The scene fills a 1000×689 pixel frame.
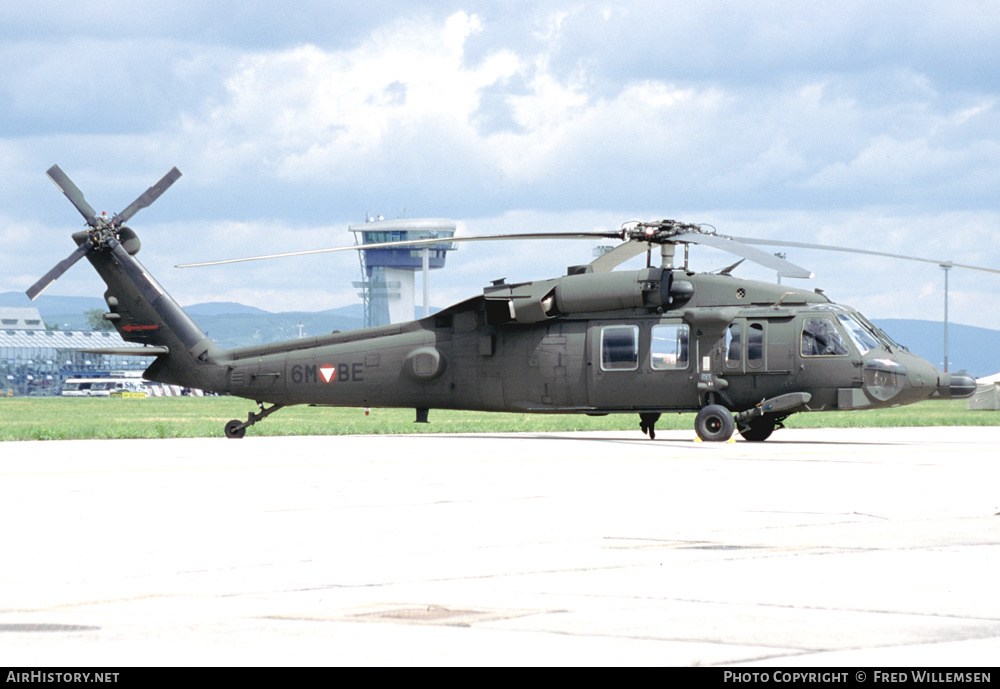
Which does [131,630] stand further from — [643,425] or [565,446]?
[643,425]

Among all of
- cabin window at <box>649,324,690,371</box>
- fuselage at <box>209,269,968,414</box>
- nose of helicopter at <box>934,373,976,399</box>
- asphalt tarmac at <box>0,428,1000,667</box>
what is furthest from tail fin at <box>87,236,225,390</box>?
nose of helicopter at <box>934,373,976,399</box>

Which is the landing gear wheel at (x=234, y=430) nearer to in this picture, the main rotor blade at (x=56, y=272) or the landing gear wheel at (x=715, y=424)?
the main rotor blade at (x=56, y=272)

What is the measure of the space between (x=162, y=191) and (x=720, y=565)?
23.3 meters

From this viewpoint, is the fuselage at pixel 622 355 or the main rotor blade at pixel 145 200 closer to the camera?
the fuselage at pixel 622 355

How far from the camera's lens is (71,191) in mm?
28734

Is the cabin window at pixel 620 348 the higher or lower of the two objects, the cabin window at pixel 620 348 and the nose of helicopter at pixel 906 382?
the higher

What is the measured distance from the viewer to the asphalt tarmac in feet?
18.1

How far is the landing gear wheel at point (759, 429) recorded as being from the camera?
84.1 feet

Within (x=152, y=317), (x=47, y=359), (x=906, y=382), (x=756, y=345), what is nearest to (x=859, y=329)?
A: (x=906, y=382)

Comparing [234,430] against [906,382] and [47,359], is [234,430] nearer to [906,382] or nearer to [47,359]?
[906,382]

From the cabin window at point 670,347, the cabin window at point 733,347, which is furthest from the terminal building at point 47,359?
the cabin window at point 733,347

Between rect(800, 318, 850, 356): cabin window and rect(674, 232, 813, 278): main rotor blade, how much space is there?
2267 millimetres

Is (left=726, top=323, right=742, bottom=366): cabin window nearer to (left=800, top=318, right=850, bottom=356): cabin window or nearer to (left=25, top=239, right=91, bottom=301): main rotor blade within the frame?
(left=800, top=318, right=850, bottom=356): cabin window

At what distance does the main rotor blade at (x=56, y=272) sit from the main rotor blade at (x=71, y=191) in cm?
65
